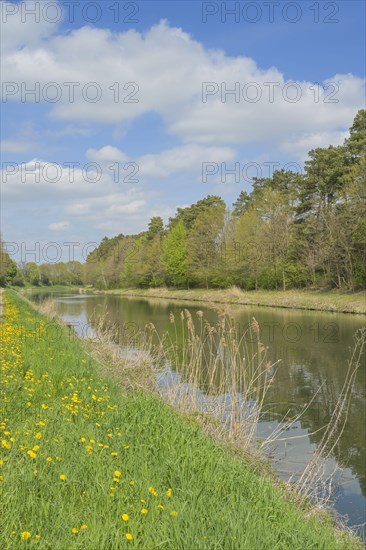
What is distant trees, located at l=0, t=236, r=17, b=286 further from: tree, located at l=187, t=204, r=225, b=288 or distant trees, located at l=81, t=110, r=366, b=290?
tree, located at l=187, t=204, r=225, b=288

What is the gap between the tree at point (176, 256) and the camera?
64.9m

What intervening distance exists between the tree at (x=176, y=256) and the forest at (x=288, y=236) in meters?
0.13

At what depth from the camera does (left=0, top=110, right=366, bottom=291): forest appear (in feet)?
124

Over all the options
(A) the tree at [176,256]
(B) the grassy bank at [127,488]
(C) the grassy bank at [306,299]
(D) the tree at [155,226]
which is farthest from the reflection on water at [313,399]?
(D) the tree at [155,226]

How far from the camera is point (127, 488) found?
159 inches

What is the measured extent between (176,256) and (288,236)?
22497 millimetres

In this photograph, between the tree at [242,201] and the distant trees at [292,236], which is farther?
the tree at [242,201]

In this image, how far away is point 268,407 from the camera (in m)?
10.9

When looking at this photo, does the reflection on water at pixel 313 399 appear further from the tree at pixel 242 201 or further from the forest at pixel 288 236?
the tree at pixel 242 201

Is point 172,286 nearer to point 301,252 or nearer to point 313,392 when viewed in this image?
point 301,252

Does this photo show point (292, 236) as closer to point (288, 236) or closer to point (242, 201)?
point (288, 236)

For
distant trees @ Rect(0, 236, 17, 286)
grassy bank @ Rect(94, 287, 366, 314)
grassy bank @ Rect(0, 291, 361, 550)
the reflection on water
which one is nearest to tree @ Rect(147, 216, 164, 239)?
distant trees @ Rect(0, 236, 17, 286)

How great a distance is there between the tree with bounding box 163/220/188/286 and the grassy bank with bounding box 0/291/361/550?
57699 mm

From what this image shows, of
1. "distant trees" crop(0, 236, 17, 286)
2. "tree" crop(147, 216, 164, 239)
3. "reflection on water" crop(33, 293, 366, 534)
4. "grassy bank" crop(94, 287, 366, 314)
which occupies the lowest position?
"reflection on water" crop(33, 293, 366, 534)
